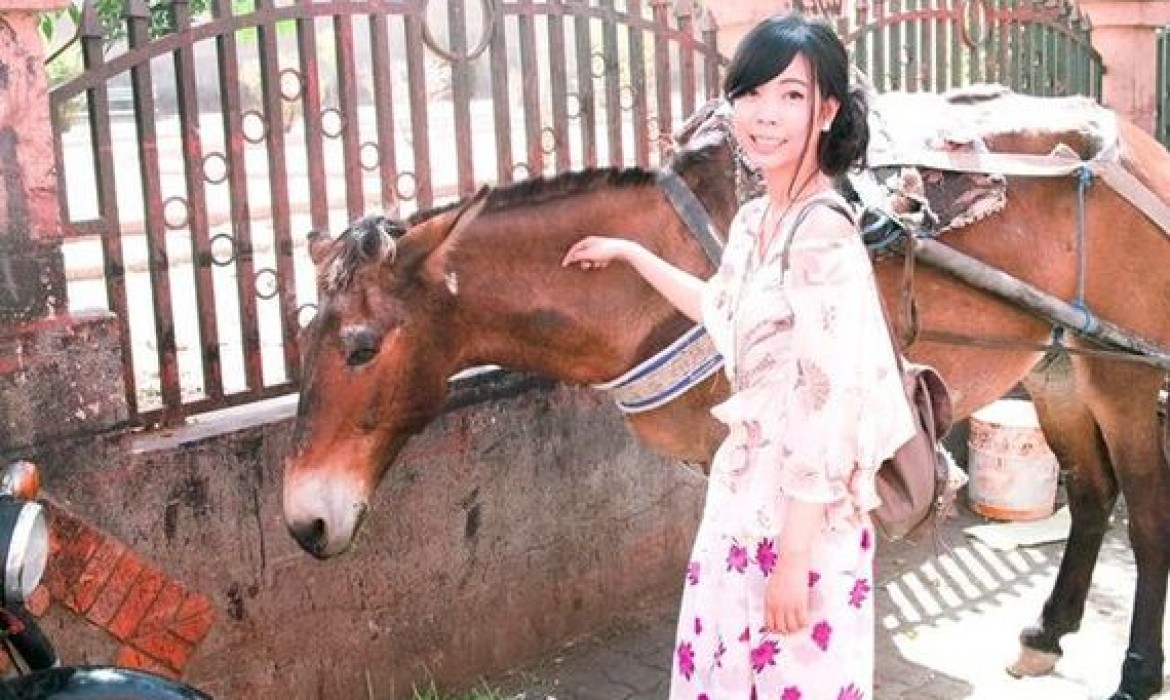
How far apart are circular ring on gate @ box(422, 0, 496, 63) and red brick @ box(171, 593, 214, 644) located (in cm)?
178

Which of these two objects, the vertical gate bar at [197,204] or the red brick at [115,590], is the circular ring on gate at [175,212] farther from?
the red brick at [115,590]

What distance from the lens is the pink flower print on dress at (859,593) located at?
94.5 inches

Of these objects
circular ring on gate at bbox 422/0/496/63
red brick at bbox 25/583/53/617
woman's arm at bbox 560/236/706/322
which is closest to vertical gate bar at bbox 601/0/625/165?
circular ring on gate at bbox 422/0/496/63

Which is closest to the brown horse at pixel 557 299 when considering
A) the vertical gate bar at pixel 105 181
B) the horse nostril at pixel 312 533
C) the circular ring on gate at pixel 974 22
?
the horse nostril at pixel 312 533

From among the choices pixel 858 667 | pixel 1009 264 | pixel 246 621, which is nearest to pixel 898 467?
pixel 858 667

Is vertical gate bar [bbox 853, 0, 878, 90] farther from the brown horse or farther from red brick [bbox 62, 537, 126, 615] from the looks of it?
red brick [bbox 62, 537, 126, 615]

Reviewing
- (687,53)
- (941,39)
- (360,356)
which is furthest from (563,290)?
(941,39)

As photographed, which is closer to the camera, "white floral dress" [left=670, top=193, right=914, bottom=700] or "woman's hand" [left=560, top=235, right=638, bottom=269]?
"white floral dress" [left=670, top=193, right=914, bottom=700]

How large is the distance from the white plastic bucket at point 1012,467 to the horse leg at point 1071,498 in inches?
53.9

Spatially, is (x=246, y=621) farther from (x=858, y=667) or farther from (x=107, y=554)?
(x=858, y=667)

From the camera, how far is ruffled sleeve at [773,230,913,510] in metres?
2.19

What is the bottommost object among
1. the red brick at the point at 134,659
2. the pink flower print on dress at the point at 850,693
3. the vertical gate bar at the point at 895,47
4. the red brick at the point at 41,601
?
the red brick at the point at 134,659

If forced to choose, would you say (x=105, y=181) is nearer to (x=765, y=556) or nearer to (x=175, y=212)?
(x=175, y=212)

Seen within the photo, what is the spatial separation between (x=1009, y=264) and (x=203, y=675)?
2.50 m
